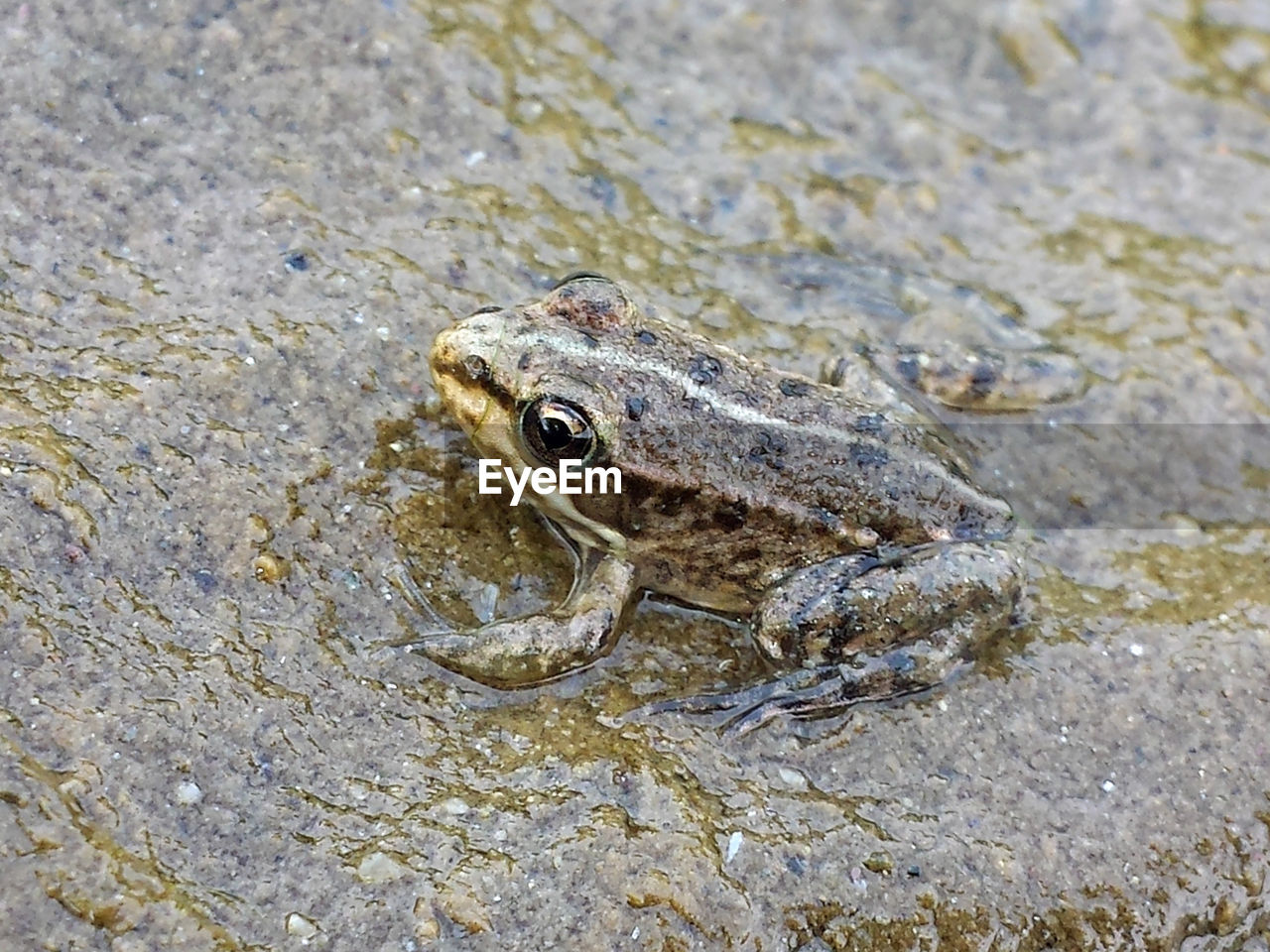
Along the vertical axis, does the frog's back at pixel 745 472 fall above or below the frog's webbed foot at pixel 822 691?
above

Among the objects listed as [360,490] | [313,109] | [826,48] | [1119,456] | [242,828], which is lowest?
[242,828]

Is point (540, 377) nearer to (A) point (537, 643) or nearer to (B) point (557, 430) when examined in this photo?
(B) point (557, 430)

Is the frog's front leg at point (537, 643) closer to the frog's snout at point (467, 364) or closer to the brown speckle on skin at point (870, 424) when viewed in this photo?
the frog's snout at point (467, 364)

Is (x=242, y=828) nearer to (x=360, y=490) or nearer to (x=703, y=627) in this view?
(x=360, y=490)

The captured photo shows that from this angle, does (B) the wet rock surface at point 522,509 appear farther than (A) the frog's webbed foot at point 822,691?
No

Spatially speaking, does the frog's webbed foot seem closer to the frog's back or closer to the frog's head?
the frog's back

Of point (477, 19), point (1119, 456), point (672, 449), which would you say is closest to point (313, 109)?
point (477, 19)

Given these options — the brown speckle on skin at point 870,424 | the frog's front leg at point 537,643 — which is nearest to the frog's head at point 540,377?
the frog's front leg at point 537,643
